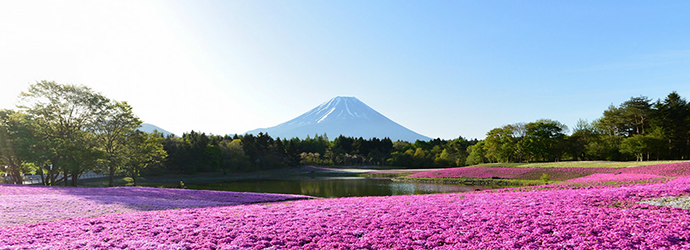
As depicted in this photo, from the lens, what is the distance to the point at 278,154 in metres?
96.7

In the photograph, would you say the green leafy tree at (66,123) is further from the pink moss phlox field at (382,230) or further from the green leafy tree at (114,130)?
the pink moss phlox field at (382,230)

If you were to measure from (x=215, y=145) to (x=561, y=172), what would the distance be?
70.8m

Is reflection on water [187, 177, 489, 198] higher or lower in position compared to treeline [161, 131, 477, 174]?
lower

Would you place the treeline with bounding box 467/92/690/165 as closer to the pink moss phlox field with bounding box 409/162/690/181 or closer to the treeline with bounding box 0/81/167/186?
the pink moss phlox field with bounding box 409/162/690/181

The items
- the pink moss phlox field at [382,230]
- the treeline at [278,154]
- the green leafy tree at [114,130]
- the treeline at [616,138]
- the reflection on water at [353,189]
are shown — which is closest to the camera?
the pink moss phlox field at [382,230]

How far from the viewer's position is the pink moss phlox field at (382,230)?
8.35m

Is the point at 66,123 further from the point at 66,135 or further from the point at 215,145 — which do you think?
the point at 215,145

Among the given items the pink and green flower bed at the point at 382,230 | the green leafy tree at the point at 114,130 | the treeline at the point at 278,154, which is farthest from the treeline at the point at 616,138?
the green leafy tree at the point at 114,130

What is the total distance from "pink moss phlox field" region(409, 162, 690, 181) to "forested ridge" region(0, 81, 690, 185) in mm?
19377

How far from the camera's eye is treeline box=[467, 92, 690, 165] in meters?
52.7

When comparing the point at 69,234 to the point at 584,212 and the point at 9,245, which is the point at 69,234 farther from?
the point at 584,212

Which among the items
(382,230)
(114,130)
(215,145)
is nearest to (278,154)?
(215,145)

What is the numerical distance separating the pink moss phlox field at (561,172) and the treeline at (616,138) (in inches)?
759

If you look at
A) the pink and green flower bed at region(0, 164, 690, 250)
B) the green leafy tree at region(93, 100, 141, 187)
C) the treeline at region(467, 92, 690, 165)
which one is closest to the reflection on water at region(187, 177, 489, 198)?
the green leafy tree at region(93, 100, 141, 187)
